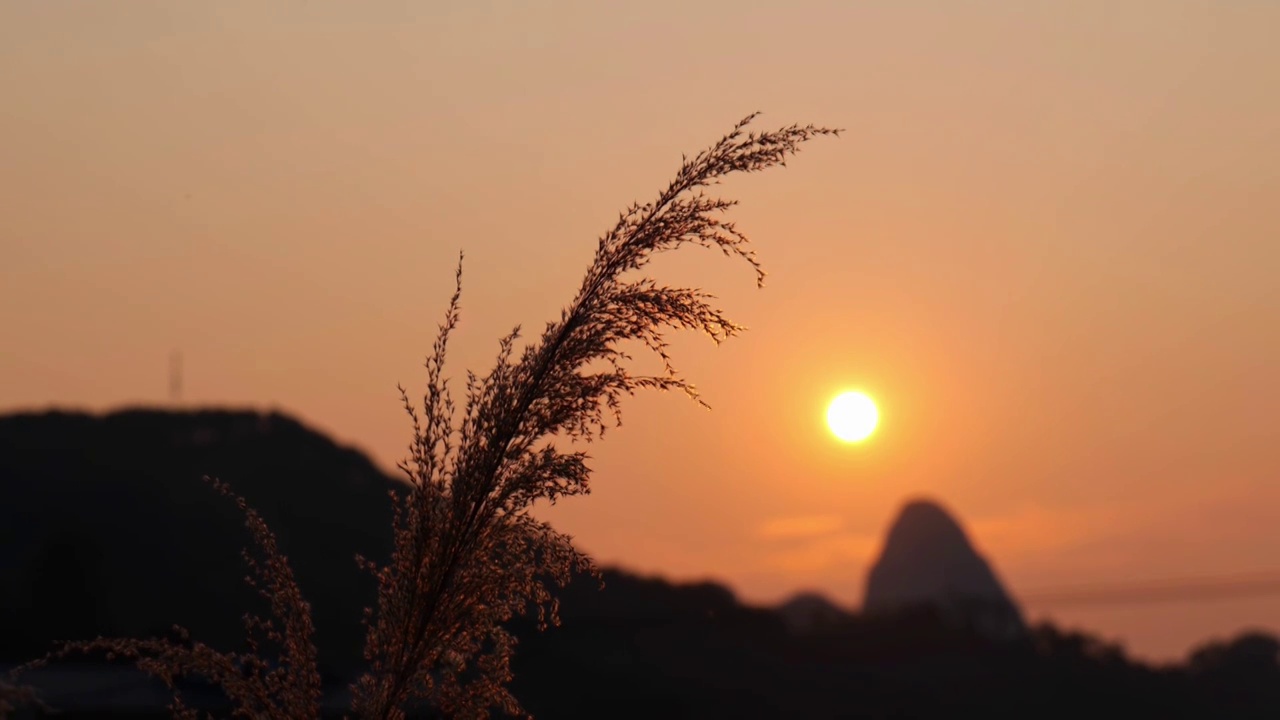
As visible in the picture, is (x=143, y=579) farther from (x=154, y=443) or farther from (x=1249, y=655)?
(x=1249, y=655)

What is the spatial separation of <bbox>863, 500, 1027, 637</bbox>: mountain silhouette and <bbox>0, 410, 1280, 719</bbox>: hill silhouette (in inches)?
2760

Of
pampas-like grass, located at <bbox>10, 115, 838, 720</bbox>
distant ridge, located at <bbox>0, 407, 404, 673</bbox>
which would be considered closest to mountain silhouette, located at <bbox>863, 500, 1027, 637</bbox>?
distant ridge, located at <bbox>0, 407, 404, 673</bbox>

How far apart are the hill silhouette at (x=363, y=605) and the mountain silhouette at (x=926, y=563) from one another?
70.1 meters

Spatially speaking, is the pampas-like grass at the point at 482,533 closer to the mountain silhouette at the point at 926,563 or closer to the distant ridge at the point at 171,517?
the distant ridge at the point at 171,517

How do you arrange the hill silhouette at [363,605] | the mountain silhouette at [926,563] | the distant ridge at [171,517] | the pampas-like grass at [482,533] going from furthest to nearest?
the mountain silhouette at [926,563] < the distant ridge at [171,517] < the hill silhouette at [363,605] < the pampas-like grass at [482,533]

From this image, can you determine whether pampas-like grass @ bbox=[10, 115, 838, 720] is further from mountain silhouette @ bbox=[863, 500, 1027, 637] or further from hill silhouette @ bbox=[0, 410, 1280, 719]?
mountain silhouette @ bbox=[863, 500, 1027, 637]

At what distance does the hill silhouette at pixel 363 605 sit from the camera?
40.9 meters

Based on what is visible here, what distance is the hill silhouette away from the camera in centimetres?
4088

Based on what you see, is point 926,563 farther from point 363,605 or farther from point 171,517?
point 363,605

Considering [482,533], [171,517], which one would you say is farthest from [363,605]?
[171,517]

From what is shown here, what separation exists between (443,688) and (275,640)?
3.40 feet

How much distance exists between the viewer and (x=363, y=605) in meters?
31.1

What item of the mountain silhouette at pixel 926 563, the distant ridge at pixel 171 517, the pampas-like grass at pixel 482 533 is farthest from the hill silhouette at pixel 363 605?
the mountain silhouette at pixel 926 563

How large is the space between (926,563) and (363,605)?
143 m
